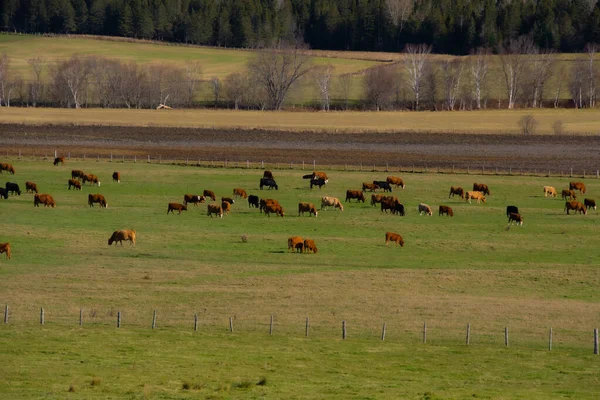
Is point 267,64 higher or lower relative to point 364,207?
higher

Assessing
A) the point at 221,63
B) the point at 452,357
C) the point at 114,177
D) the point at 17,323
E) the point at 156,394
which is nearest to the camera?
the point at 156,394

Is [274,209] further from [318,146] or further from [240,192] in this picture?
[318,146]

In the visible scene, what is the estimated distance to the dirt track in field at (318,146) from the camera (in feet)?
277

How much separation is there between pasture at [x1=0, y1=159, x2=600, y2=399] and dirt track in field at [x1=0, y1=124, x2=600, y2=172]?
22825 millimetres

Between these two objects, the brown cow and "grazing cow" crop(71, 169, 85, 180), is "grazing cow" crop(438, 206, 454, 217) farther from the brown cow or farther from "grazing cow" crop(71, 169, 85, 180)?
"grazing cow" crop(71, 169, 85, 180)

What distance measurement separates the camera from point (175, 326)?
32938 mm

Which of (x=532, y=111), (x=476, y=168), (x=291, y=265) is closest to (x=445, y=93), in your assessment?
(x=532, y=111)

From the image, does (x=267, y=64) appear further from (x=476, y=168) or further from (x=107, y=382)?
(x=107, y=382)

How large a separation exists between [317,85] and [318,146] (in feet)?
235

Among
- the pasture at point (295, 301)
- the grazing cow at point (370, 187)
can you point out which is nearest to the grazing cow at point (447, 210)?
the pasture at point (295, 301)

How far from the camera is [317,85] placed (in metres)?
166

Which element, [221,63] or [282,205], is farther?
[221,63]

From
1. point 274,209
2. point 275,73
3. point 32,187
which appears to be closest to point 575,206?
point 274,209

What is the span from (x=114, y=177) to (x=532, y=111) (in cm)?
7984
